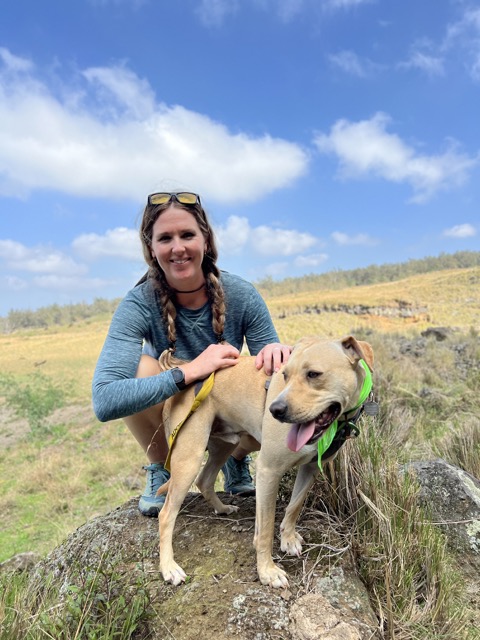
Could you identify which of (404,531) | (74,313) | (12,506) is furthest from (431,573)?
(74,313)

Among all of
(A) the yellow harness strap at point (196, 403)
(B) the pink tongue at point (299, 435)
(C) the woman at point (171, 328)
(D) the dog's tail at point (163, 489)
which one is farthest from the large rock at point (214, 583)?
(B) the pink tongue at point (299, 435)

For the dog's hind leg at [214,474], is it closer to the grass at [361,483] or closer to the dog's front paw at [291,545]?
the dog's front paw at [291,545]

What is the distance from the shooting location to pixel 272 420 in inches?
104

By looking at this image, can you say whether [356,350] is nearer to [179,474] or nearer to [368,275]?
[179,474]

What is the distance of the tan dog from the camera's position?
2.42 meters

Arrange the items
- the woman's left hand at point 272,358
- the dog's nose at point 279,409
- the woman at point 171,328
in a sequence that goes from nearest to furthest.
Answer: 1. the dog's nose at point 279,409
2. the woman's left hand at point 272,358
3. the woman at point 171,328

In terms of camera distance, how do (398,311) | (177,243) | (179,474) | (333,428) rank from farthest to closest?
(398,311) < (177,243) < (179,474) < (333,428)

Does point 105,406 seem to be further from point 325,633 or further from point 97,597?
point 325,633

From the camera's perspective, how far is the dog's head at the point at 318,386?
92.3 inches

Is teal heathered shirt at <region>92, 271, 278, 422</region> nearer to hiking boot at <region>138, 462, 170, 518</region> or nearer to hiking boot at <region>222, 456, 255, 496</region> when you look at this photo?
hiking boot at <region>138, 462, 170, 518</region>

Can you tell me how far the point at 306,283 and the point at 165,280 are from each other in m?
76.9

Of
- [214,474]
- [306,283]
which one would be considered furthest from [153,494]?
[306,283]

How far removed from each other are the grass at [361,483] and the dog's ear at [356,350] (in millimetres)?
900

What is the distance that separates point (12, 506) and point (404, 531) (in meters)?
7.72
